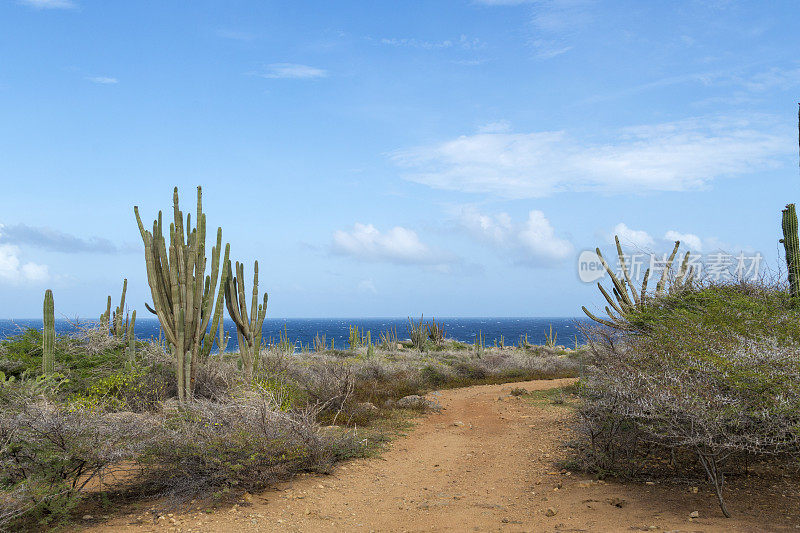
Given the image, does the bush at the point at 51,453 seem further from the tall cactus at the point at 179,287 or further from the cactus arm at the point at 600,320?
the cactus arm at the point at 600,320

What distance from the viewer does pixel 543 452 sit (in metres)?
8.45

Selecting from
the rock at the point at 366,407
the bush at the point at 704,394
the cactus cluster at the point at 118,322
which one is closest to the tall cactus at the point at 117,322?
the cactus cluster at the point at 118,322

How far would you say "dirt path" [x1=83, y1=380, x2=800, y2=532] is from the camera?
5.32m

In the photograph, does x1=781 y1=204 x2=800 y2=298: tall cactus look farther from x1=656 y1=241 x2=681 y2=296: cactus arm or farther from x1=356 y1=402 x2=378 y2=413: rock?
x1=356 y1=402 x2=378 y2=413: rock

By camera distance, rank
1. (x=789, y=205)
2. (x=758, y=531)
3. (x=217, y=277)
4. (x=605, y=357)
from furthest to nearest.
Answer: (x=789, y=205) → (x=217, y=277) → (x=605, y=357) → (x=758, y=531)

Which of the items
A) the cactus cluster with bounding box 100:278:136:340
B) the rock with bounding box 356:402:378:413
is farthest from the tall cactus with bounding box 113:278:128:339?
the rock with bounding box 356:402:378:413

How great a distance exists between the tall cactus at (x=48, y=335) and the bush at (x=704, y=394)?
876 centimetres

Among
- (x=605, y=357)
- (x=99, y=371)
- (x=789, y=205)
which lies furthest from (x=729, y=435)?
(x=99, y=371)

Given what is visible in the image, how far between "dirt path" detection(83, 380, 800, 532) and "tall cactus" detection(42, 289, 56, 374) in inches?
201

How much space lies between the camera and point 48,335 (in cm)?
962

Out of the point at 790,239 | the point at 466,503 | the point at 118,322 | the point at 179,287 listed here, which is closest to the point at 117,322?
the point at 118,322

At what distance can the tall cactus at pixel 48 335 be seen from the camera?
31.0ft

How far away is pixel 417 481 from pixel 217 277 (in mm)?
5540

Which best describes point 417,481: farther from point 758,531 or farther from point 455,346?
point 455,346
